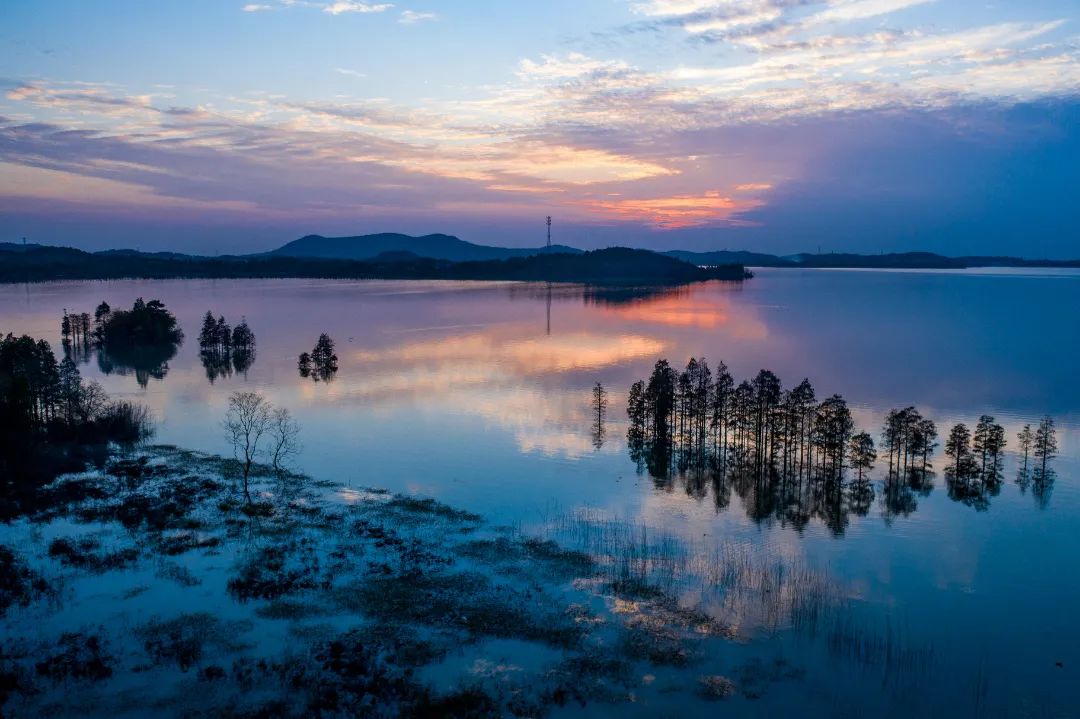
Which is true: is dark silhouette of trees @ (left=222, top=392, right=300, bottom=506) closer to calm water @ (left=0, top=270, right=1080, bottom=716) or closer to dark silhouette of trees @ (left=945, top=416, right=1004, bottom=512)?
calm water @ (left=0, top=270, right=1080, bottom=716)

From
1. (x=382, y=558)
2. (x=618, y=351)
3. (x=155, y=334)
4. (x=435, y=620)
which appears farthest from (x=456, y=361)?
(x=435, y=620)

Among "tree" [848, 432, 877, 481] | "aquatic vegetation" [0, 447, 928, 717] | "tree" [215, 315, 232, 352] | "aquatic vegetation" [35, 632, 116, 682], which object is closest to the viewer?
"aquatic vegetation" [0, 447, 928, 717]

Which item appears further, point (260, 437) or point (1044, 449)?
point (260, 437)

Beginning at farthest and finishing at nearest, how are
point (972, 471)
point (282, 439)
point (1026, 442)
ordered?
1. point (282, 439)
2. point (1026, 442)
3. point (972, 471)

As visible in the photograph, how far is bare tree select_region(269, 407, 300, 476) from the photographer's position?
3356 cm

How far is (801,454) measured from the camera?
1308 inches

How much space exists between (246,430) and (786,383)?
38148 mm

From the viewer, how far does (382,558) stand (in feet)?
74.0

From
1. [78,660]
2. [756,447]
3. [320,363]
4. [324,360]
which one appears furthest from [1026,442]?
[324,360]

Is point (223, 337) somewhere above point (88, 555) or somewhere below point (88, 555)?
above

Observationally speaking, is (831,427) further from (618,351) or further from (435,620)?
(618,351)

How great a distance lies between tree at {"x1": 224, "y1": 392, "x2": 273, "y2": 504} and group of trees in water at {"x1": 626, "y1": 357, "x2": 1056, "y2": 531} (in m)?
17.6

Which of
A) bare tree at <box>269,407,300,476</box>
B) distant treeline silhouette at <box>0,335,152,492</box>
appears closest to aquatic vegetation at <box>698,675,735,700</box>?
bare tree at <box>269,407,300,476</box>

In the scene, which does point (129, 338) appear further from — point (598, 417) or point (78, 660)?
point (78, 660)
